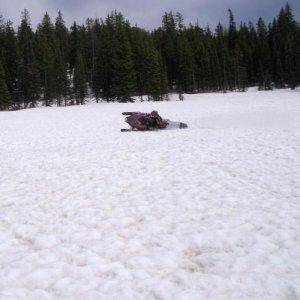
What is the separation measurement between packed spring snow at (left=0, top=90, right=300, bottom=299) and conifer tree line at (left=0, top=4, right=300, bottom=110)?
56433 millimetres

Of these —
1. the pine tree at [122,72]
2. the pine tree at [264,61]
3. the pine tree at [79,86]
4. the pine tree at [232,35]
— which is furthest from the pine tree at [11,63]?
the pine tree at [232,35]

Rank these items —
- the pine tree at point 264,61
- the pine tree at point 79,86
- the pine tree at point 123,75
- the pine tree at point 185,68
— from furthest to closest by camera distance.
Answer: the pine tree at point 185,68 → the pine tree at point 264,61 → the pine tree at point 79,86 → the pine tree at point 123,75

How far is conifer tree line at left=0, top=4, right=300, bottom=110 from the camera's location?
73.8 meters

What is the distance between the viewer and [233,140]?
18.0 meters

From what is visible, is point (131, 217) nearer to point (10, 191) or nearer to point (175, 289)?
point (175, 289)

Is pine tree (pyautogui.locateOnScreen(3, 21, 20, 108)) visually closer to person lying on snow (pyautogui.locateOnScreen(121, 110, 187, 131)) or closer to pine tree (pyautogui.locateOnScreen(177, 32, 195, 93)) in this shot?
pine tree (pyautogui.locateOnScreen(177, 32, 195, 93))

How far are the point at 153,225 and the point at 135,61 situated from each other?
76.9 meters

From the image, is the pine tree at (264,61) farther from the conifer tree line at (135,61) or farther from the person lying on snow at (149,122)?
the person lying on snow at (149,122)

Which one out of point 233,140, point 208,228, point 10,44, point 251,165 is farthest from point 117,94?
point 208,228

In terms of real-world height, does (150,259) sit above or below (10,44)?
below

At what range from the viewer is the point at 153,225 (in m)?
7.81

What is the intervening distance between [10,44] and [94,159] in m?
78.3

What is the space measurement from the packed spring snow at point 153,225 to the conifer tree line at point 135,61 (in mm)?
56433

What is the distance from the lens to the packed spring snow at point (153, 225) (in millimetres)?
5539
